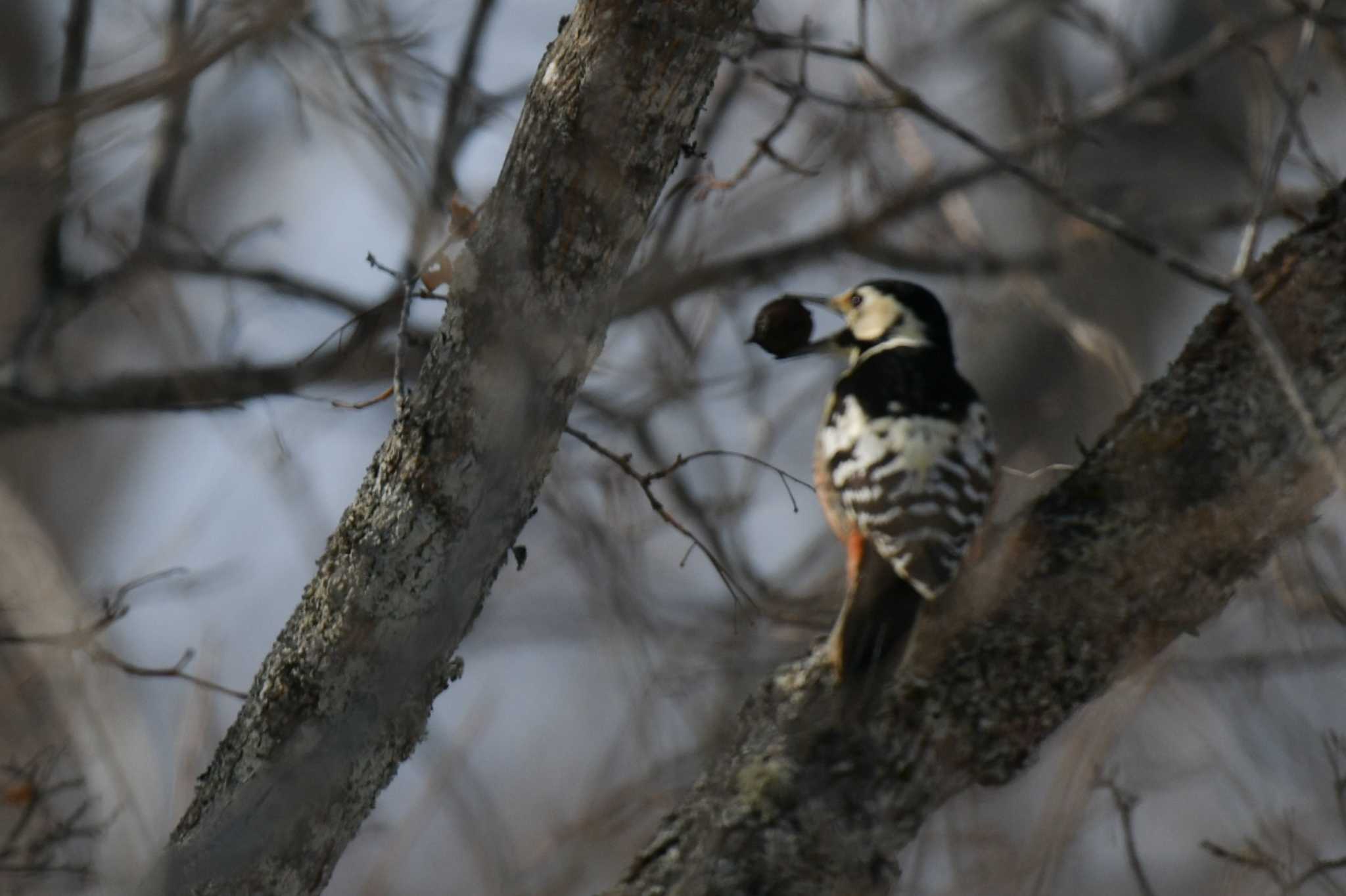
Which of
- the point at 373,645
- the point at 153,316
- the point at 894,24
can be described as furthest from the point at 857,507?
the point at 894,24

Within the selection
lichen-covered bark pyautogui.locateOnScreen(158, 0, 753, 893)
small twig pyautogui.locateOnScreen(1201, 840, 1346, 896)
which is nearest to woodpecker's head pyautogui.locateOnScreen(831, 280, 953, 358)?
small twig pyautogui.locateOnScreen(1201, 840, 1346, 896)

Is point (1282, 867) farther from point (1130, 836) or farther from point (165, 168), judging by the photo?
point (165, 168)

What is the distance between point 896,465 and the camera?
3523 millimetres

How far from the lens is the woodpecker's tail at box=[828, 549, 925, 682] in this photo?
9.29ft

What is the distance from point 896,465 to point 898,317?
100cm

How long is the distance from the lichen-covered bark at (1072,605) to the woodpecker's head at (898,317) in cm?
145

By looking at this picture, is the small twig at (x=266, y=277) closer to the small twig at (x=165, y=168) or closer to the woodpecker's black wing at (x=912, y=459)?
the small twig at (x=165, y=168)

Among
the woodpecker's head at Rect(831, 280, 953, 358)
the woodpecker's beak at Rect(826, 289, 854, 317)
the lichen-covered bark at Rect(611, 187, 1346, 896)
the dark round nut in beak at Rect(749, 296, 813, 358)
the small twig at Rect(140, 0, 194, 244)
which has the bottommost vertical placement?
the lichen-covered bark at Rect(611, 187, 1346, 896)

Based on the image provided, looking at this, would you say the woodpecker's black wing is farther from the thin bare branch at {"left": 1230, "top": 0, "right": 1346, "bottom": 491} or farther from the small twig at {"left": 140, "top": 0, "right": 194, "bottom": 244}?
the small twig at {"left": 140, "top": 0, "right": 194, "bottom": 244}

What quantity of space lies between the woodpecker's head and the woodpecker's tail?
4.00 ft

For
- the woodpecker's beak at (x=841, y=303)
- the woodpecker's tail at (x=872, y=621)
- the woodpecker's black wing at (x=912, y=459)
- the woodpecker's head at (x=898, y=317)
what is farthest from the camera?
the woodpecker's beak at (x=841, y=303)

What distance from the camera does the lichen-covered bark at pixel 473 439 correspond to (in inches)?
89.9

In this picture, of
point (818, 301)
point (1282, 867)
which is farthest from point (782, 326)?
point (1282, 867)

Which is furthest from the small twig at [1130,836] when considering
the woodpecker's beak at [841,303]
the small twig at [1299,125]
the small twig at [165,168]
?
the small twig at [165,168]
